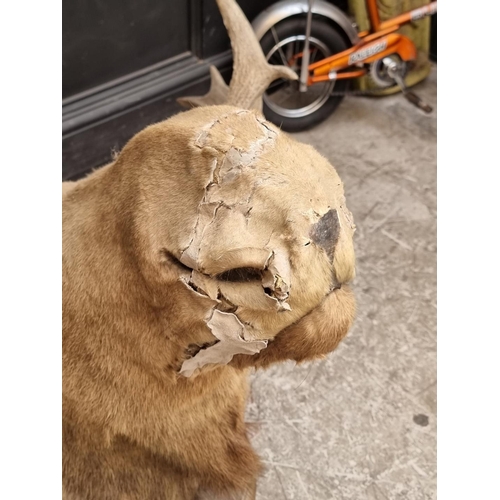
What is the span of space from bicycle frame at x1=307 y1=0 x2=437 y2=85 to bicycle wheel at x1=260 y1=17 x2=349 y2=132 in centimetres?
7

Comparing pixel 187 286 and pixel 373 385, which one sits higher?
pixel 187 286

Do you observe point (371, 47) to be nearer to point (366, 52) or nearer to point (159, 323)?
point (366, 52)

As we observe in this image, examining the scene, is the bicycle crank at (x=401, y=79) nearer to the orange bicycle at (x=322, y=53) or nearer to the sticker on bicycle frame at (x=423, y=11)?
the orange bicycle at (x=322, y=53)

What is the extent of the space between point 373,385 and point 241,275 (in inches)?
45.4

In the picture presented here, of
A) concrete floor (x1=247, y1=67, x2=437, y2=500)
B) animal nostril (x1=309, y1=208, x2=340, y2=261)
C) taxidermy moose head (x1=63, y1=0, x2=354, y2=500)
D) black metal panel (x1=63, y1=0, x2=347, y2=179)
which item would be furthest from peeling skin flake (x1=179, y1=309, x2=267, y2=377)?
black metal panel (x1=63, y1=0, x2=347, y2=179)

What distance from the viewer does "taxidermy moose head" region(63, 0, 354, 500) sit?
0.73 metres

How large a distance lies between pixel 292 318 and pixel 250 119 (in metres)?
0.26

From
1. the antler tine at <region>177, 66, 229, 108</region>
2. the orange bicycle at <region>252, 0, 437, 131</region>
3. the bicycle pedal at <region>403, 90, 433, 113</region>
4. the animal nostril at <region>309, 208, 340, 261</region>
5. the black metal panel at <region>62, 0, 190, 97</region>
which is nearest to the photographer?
the animal nostril at <region>309, 208, 340, 261</region>

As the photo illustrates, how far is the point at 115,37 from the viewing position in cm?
201

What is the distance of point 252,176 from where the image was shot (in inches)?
29.0

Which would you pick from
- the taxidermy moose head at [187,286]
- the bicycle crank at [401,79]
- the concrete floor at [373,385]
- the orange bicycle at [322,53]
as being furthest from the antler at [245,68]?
the bicycle crank at [401,79]

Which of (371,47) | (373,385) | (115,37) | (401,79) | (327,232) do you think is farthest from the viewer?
(401,79)

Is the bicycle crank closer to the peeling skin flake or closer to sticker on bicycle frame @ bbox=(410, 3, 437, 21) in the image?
sticker on bicycle frame @ bbox=(410, 3, 437, 21)

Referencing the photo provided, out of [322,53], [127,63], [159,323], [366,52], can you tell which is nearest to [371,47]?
[366,52]
